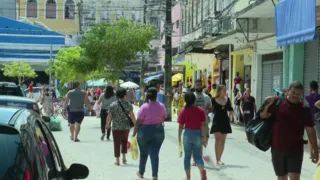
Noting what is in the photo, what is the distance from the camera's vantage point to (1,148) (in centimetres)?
359

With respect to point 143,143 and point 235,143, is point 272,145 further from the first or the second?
point 235,143

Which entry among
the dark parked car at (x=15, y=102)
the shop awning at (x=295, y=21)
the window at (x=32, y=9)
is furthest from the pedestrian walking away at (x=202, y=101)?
the window at (x=32, y=9)

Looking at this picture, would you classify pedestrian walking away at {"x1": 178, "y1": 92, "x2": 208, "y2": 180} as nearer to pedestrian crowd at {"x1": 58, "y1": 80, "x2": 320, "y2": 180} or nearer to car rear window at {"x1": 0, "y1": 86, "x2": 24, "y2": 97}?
pedestrian crowd at {"x1": 58, "y1": 80, "x2": 320, "y2": 180}

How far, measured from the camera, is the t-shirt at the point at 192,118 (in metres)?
10.1

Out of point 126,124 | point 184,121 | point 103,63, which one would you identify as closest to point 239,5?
point 103,63

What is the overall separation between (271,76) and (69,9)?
6128cm

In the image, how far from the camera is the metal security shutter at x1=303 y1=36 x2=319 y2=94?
18.2m

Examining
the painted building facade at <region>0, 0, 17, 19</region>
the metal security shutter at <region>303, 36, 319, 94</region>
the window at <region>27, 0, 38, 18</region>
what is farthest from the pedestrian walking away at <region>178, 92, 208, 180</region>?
the window at <region>27, 0, 38, 18</region>

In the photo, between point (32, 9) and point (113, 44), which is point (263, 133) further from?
point (32, 9)

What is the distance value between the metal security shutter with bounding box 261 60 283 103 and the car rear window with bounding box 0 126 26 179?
1975 centimetres

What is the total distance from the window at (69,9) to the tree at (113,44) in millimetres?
56737

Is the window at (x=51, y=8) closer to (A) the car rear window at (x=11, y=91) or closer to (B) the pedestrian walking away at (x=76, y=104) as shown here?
(B) the pedestrian walking away at (x=76, y=104)

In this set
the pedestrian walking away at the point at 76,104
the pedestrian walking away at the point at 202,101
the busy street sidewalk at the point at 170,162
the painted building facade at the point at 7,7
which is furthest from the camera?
the painted building facade at the point at 7,7

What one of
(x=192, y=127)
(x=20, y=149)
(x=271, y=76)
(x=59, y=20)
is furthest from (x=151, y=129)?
(x=59, y=20)
